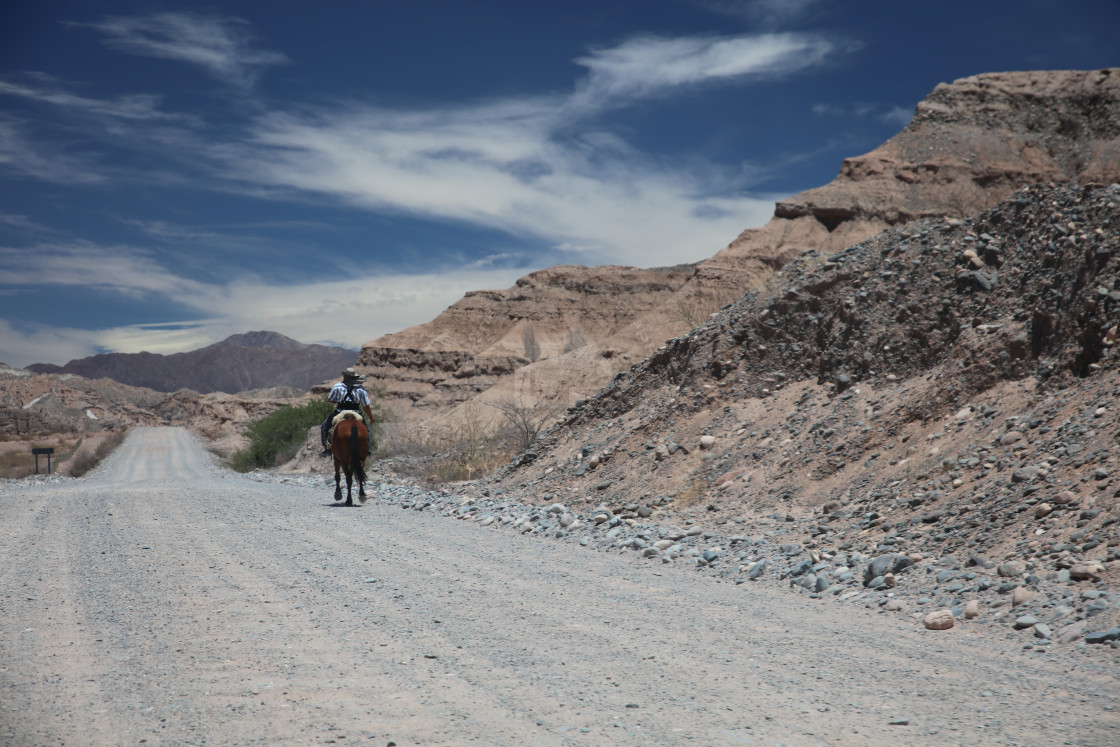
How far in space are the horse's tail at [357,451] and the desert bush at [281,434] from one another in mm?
22587

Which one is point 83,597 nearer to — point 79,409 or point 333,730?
point 333,730

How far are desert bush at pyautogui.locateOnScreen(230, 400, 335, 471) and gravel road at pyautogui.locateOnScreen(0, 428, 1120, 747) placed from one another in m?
28.8

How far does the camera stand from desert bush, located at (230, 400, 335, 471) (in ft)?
118

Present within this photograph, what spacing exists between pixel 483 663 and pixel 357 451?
33.0 feet

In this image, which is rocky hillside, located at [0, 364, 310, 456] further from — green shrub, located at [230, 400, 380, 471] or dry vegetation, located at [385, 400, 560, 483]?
dry vegetation, located at [385, 400, 560, 483]

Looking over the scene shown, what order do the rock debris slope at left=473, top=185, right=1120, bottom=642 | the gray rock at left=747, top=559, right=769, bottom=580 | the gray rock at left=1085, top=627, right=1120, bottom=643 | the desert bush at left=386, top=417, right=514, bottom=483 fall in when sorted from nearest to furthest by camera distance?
the gray rock at left=1085, top=627, right=1120, bottom=643, the rock debris slope at left=473, top=185, right=1120, bottom=642, the gray rock at left=747, top=559, right=769, bottom=580, the desert bush at left=386, top=417, right=514, bottom=483

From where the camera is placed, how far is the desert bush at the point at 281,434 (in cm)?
3591

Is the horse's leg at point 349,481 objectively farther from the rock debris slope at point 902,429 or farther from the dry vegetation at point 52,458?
the dry vegetation at point 52,458

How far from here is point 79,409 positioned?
121m

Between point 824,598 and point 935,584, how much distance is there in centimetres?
85

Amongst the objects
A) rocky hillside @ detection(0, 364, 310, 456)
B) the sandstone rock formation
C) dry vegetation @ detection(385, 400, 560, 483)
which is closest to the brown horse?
dry vegetation @ detection(385, 400, 560, 483)

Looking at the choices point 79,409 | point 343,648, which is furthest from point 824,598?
point 79,409

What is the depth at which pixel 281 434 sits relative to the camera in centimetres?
3659

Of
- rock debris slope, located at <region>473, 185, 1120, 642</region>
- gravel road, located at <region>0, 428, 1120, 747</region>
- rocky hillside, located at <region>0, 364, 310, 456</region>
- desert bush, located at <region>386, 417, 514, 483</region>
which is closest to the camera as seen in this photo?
gravel road, located at <region>0, 428, 1120, 747</region>
